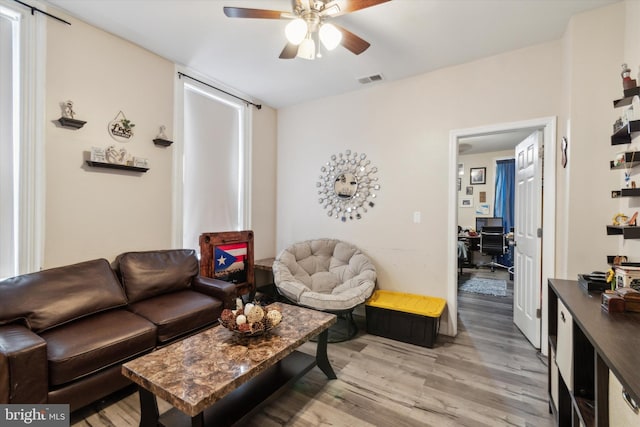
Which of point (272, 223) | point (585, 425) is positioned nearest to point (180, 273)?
point (272, 223)

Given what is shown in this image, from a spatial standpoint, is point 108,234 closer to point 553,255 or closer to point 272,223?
point 272,223

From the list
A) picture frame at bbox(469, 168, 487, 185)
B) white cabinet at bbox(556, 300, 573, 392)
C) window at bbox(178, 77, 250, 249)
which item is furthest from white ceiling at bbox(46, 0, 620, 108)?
picture frame at bbox(469, 168, 487, 185)

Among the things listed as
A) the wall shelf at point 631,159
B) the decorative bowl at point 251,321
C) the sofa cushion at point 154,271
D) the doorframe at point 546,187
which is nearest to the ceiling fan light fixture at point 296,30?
the decorative bowl at point 251,321

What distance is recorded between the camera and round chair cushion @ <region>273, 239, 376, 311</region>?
2.84 meters

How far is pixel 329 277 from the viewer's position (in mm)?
3428

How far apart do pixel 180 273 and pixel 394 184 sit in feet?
8.16

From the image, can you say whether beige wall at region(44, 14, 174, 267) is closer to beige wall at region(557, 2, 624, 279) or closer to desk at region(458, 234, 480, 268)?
beige wall at region(557, 2, 624, 279)

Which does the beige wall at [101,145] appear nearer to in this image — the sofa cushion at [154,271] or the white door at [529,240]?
the sofa cushion at [154,271]

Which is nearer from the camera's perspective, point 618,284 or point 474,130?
point 618,284

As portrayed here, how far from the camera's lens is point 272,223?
435 cm

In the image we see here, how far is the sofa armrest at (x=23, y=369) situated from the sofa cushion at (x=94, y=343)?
0.23 ft

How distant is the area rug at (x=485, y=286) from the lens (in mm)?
4523

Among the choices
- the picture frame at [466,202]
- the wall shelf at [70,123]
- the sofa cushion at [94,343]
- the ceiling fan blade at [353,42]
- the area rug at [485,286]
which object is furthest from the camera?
the picture frame at [466,202]

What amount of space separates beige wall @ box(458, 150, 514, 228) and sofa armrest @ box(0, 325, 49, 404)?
7.46 metres
